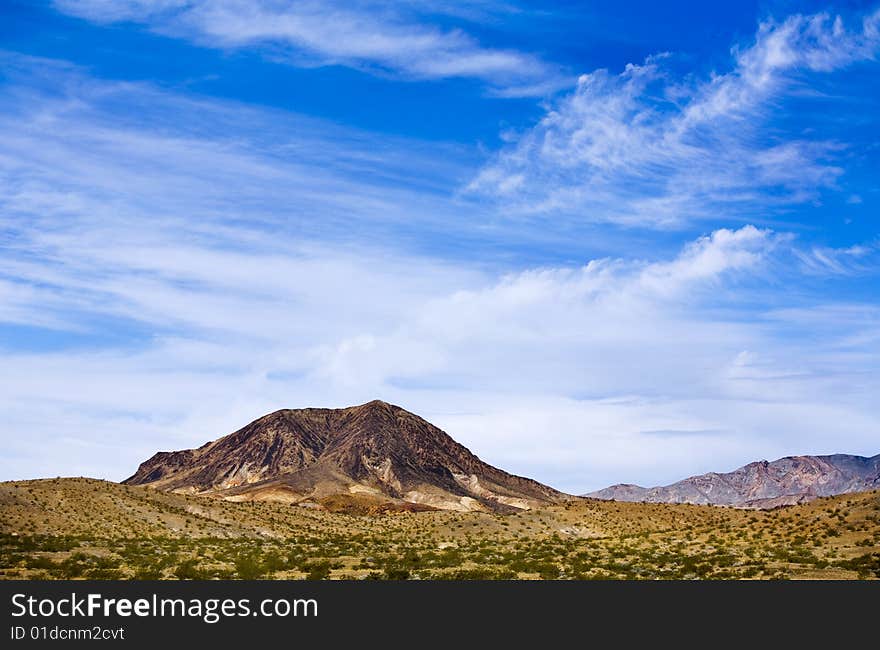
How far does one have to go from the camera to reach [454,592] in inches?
1004

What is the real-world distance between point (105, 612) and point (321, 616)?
5697mm

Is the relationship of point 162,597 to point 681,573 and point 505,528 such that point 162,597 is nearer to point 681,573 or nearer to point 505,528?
point 681,573

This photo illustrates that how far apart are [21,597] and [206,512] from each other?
66826mm

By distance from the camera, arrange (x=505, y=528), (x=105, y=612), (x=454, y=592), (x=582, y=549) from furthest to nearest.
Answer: (x=505, y=528)
(x=582, y=549)
(x=454, y=592)
(x=105, y=612)

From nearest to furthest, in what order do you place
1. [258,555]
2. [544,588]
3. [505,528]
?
[544,588] → [258,555] → [505,528]

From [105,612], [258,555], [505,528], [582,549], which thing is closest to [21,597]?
[105,612]

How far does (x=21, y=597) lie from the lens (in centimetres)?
2266

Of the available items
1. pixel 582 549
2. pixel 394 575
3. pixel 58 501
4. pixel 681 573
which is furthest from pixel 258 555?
pixel 58 501

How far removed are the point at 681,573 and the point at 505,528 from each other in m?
37.9

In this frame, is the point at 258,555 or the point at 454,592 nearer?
the point at 454,592

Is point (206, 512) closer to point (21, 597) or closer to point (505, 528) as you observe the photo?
point (505, 528)

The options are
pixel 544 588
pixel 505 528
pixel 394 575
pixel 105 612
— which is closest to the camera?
pixel 105 612

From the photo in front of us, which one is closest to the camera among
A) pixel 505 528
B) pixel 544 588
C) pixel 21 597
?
pixel 21 597

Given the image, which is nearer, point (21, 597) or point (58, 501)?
point (21, 597)
